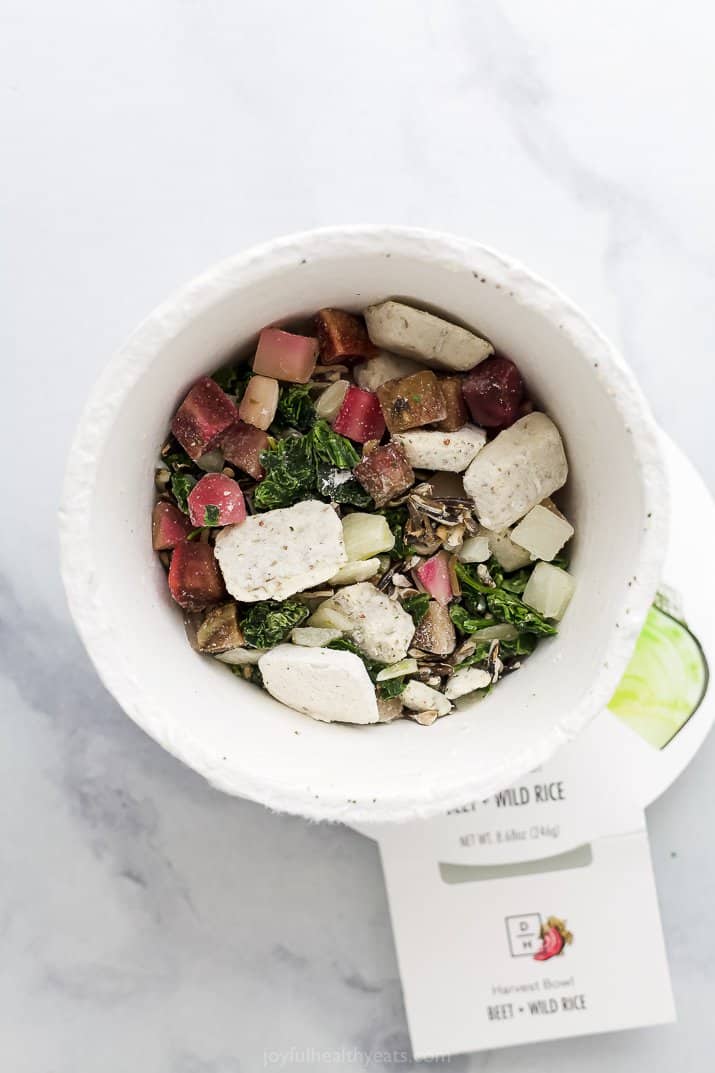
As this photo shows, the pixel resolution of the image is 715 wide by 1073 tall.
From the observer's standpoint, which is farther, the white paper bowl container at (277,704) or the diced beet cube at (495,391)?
the diced beet cube at (495,391)

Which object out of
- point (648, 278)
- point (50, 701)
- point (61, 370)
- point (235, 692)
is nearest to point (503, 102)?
point (648, 278)

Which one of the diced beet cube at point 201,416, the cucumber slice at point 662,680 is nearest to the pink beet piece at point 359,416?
the diced beet cube at point 201,416

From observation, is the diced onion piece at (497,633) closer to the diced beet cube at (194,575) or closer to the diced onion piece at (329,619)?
the diced onion piece at (329,619)

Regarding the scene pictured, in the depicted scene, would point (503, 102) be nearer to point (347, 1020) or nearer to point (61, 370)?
point (61, 370)
